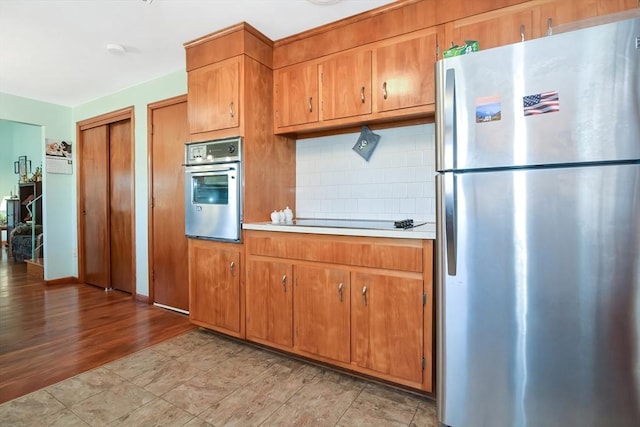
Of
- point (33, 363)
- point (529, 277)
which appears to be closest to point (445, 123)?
point (529, 277)

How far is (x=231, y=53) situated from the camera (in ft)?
7.89

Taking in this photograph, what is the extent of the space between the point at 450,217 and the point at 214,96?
2.06m

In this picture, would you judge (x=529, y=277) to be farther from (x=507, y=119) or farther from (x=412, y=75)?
(x=412, y=75)

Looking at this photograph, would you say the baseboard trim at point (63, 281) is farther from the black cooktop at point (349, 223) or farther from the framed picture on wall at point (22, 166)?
the framed picture on wall at point (22, 166)

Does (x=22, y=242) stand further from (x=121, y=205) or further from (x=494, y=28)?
(x=494, y=28)

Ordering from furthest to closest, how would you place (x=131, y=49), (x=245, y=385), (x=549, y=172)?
(x=131, y=49), (x=245, y=385), (x=549, y=172)

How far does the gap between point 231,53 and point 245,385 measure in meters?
2.34

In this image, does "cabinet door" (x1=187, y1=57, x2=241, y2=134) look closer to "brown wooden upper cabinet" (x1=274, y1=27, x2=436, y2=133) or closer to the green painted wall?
"brown wooden upper cabinet" (x1=274, y1=27, x2=436, y2=133)

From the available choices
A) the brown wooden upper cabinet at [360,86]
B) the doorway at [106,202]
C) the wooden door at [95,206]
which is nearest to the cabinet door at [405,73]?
the brown wooden upper cabinet at [360,86]

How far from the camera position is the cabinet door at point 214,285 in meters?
2.43

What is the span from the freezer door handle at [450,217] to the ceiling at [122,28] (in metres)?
1.43

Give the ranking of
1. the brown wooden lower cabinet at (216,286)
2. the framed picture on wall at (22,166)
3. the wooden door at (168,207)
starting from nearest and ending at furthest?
1. the brown wooden lower cabinet at (216,286)
2. the wooden door at (168,207)
3. the framed picture on wall at (22,166)

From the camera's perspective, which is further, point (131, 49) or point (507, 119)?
point (131, 49)

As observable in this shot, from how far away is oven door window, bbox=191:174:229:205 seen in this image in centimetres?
244
